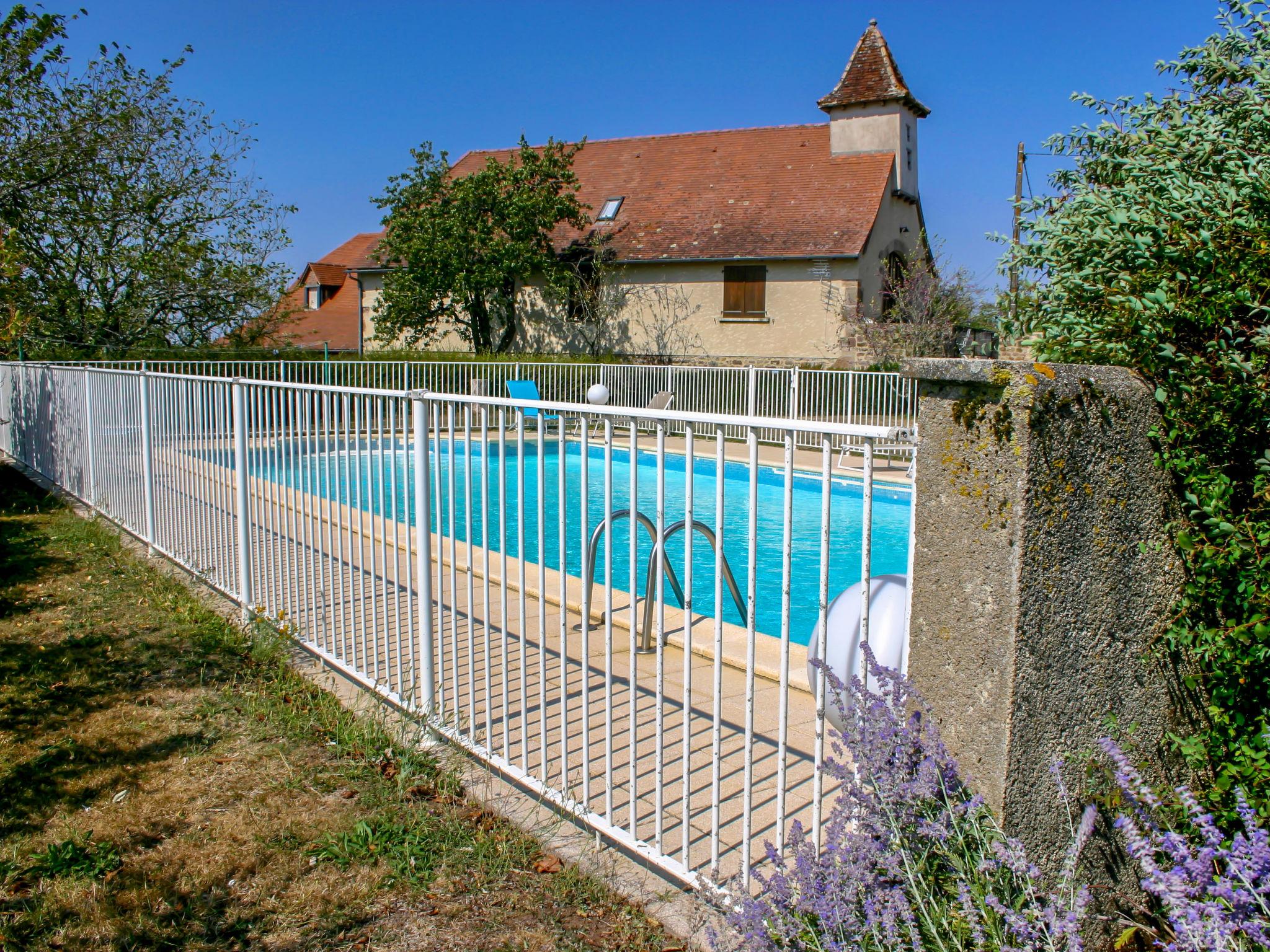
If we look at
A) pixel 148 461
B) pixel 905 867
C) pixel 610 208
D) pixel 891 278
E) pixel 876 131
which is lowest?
pixel 905 867

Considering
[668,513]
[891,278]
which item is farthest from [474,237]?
[668,513]

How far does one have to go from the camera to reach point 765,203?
91.9ft

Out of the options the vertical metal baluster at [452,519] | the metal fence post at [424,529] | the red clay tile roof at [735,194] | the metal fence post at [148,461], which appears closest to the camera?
the vertical metal baluster at [452,519]

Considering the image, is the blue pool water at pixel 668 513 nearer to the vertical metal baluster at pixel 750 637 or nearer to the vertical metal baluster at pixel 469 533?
the vertical metal baluster at pixel 469 533

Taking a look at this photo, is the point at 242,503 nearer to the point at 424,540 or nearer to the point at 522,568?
the point at 424,540

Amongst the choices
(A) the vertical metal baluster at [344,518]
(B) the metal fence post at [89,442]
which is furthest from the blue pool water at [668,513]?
(B) the metal fence post at [89,442]

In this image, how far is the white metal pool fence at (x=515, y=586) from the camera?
9.14 feet

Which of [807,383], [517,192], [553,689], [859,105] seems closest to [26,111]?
[517,192]

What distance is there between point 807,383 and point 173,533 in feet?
45.7

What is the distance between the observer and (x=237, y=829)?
3.47 meters

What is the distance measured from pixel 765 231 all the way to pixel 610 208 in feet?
19.3

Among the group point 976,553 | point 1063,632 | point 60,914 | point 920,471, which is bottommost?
point 60,914

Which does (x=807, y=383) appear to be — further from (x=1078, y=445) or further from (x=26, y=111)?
(x=1078, y=445)

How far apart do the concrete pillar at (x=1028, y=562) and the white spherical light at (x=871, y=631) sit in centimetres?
65
